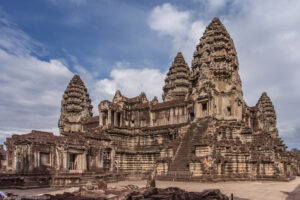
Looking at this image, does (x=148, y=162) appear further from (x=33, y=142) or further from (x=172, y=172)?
(x=33, y=142)

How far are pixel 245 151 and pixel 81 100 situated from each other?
42.3 m

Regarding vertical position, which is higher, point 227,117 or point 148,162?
point 227,117

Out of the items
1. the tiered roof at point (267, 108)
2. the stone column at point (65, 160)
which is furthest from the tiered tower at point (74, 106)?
the tiered roof at point (267, 108)

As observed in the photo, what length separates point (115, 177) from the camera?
111 ft

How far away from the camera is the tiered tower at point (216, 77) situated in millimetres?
36844

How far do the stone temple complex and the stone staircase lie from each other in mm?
105

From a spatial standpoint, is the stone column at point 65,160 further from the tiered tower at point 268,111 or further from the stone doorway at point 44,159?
the tiered tower at point 268,111

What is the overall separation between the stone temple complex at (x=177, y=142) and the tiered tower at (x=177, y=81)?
1503 cm

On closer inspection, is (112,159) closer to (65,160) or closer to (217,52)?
(65,160)

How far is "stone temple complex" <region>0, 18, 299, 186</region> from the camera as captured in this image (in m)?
27.6

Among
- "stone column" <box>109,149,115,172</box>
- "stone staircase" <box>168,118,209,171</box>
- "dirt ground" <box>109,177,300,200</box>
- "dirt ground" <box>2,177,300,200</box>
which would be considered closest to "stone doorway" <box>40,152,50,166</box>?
"dirt ground" <box>2,177,300,200</box>

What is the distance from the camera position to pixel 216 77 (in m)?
38.5

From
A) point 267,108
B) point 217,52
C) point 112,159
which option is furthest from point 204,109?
point 267,108

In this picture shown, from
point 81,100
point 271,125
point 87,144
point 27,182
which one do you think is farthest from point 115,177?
point 271,125
